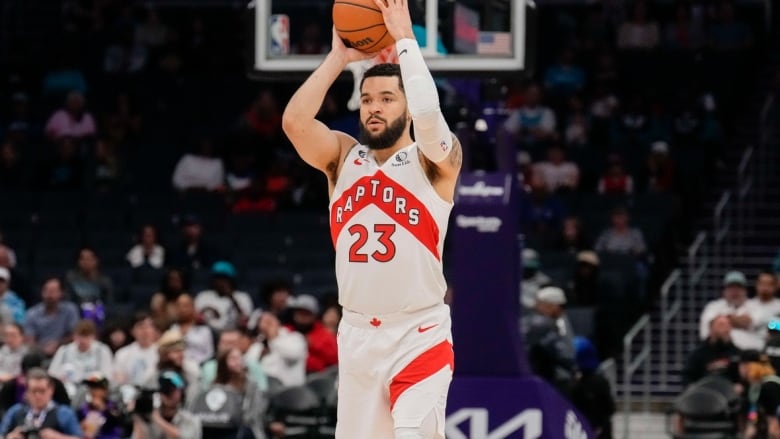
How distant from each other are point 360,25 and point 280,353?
808 cm

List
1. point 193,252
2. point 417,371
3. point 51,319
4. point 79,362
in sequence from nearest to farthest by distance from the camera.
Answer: point 417,371
point 79,362
point 51,319
point 193,252

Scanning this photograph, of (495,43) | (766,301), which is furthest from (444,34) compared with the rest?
(766,301)

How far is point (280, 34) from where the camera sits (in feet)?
34.4

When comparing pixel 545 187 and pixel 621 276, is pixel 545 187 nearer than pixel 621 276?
No

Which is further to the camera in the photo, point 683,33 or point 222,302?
point 683,33

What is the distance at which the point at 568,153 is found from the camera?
64.5 ft

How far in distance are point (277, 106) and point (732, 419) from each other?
926 cm

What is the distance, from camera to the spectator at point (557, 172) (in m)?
19.0

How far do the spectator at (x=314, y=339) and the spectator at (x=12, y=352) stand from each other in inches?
94.8

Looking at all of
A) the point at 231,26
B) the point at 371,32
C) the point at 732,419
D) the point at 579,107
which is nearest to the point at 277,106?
the point at 231,26

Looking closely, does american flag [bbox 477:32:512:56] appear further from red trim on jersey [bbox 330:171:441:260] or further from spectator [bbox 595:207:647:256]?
spectator [bbox 595:207:647:256]

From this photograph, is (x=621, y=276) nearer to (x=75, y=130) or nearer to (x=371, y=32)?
(x=75, y=130)

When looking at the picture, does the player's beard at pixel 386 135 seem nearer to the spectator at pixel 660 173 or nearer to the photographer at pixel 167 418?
the photographer at pixel 167 418

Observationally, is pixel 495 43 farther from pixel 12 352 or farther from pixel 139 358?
pixel 12 352
